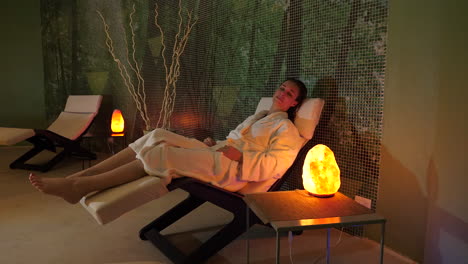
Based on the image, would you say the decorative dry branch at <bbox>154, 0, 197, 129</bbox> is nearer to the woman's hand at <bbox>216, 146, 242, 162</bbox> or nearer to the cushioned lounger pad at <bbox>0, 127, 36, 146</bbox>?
the cushioned lounger pad at <bbox>0, 127, 36, 146</bbox>

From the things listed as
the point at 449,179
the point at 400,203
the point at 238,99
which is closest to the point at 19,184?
the point at 238,99

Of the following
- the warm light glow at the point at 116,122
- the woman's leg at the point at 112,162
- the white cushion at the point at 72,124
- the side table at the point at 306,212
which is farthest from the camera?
the white cushion at the point at 72,124

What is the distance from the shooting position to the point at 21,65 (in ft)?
18.0

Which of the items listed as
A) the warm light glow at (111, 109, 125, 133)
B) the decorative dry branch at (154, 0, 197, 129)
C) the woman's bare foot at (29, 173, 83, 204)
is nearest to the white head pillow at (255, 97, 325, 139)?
the woman's bare foot at (29, 173, 83, 204)

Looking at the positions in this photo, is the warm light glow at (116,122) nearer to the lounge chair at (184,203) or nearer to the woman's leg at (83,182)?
the lounge chair at (184,203)

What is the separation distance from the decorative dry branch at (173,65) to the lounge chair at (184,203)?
6.59 feet

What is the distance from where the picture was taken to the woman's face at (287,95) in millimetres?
2357

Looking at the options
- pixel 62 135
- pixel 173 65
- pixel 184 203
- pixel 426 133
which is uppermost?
pixel 173 65

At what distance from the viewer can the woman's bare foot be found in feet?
Result: 5.55

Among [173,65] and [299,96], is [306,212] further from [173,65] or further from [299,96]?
[173,65]

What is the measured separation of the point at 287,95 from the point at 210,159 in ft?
2.54

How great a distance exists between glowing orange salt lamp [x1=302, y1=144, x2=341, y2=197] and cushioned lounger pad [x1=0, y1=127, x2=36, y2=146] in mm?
3265

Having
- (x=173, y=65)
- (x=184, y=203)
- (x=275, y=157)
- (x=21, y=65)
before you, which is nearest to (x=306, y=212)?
(x=275, y=157)

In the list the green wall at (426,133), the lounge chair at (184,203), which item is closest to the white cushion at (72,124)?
the lounge chair at (184,203)
